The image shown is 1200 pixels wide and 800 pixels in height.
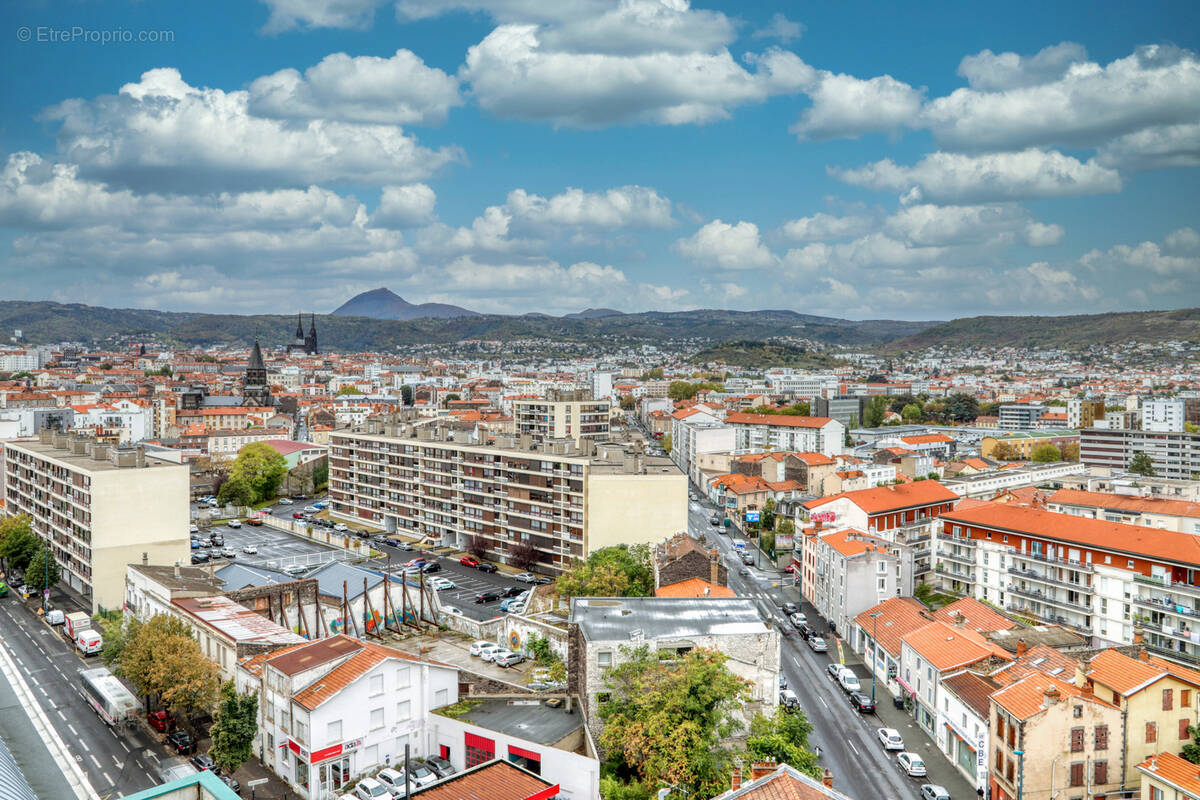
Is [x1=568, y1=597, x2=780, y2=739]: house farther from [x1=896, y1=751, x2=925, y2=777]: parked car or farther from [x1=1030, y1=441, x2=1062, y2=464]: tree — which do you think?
[x1=1030, y1=441, x2=1062, y2=464]: tree

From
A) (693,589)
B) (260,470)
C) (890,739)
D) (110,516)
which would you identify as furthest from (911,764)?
(260,470)

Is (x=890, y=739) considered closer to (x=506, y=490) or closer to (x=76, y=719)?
(x=76, y=719)

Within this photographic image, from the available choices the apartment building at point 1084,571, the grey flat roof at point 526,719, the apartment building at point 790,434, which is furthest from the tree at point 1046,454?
the grey flat roof at point 526,719

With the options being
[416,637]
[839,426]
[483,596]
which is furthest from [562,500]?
[839,426]

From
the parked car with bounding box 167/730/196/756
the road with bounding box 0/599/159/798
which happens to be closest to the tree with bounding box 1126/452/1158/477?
the parked car with bounding box 167/730/196/756

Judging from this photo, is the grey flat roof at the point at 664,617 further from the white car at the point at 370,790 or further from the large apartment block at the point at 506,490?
the large apartment block at the point at 506,490

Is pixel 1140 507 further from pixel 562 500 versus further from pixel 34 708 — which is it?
pixel 34 708
